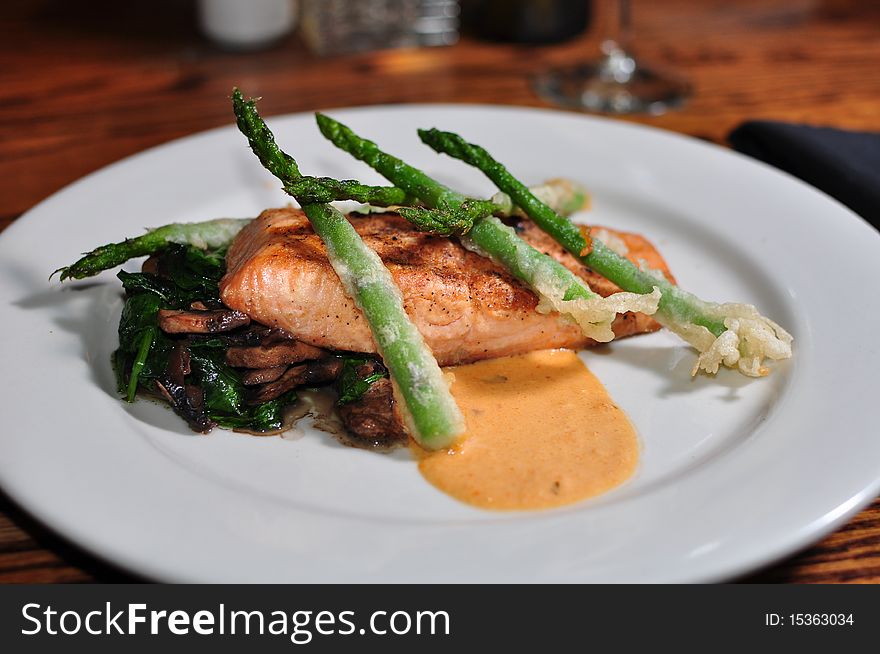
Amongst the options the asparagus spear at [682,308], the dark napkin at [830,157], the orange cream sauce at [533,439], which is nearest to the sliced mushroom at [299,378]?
the orange cream sauce at [533,439]

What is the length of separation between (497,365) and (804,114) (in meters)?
3.35

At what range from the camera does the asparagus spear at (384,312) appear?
10.4ft

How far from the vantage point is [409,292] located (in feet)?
11.4

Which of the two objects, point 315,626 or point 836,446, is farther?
point 836,446

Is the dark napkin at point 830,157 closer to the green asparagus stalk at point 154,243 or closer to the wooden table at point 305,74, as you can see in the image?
the wooden table at point 305,74

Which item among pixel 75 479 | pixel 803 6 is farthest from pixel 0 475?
pixel 803 6

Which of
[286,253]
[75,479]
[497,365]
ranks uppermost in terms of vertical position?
[286,253]

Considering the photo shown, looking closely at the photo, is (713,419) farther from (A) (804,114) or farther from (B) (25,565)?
(A) (804,114)

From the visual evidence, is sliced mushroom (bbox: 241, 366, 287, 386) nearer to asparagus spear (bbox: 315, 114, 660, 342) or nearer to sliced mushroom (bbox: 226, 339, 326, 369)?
sliced mushroom (bbox: 226, 339, 326, 369)

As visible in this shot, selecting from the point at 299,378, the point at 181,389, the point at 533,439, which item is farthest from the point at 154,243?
the point at 533,439

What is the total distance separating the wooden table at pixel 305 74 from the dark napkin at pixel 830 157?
72 cm

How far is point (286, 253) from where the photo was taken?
11.3 ft

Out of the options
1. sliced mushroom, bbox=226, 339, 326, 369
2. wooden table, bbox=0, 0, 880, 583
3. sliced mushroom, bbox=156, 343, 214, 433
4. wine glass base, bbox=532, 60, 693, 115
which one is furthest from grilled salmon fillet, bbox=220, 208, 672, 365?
wine glass base, bbox=532, 60, 693, 115

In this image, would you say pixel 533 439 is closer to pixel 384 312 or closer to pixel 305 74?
pixel 384 312
